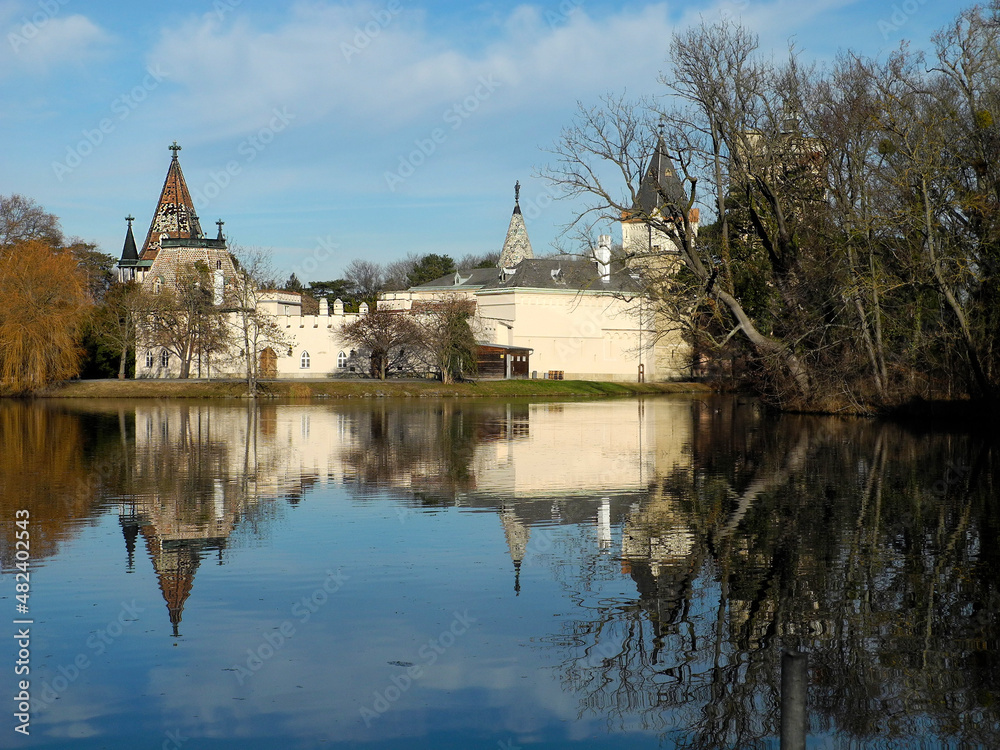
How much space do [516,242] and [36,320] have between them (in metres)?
36.5

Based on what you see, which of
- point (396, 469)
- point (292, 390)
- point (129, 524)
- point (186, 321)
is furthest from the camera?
point (186, 321)

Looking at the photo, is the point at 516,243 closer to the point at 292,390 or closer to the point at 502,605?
the point at 292,390

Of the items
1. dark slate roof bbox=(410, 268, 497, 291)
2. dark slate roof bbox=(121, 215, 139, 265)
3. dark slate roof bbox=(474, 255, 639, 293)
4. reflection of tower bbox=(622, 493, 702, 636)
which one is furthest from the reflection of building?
dark slate roof bbox=(121, 215, 139, 265)

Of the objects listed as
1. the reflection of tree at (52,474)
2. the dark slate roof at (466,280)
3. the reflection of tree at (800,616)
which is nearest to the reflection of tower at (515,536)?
the reflection of tree at (800,616)

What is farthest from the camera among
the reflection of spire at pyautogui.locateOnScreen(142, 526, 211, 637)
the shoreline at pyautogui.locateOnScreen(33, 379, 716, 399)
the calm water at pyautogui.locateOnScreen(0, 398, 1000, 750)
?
the shoreline at pyautogui.locateOnScreen(33, 379, 716, 399)

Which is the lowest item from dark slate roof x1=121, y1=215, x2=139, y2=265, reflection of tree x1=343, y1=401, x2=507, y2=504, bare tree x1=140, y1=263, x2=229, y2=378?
reflection of tree x1=343, y1=401, x2=507, y2=504

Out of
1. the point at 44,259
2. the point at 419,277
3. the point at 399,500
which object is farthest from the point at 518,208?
the point at 399,500

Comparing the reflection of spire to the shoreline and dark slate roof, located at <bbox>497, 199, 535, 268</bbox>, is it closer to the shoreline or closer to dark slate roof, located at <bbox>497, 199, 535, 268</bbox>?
the shoreline

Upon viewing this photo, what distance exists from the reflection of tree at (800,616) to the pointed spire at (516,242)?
60.3 metres

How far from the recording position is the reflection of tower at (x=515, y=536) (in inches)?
374

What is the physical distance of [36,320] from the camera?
46156 millimetres

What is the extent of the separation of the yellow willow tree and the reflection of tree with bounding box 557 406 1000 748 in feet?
128

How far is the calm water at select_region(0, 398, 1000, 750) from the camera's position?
585cm

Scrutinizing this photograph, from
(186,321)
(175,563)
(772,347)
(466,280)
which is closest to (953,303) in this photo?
(772,347)
